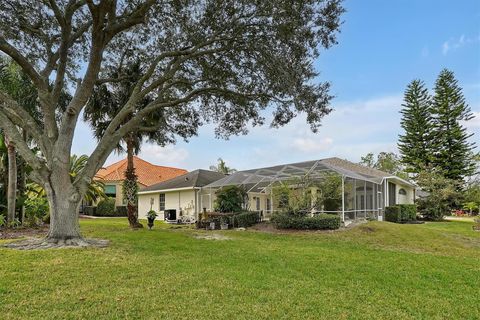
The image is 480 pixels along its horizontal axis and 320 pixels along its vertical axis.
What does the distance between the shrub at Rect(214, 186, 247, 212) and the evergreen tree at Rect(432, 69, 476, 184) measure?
88.4 ft

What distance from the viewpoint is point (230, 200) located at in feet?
64.4

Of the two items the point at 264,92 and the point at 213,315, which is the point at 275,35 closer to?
the point at 264,92

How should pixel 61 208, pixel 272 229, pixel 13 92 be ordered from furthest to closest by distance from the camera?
pixel 272 229 < pixel 13 92 < pixel 61 208

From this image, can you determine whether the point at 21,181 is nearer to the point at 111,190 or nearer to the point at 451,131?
the point at 111,190

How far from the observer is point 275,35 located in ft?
36.7

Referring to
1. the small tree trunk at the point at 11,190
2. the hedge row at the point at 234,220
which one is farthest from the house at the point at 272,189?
the small tree trunk at the point at 11,190

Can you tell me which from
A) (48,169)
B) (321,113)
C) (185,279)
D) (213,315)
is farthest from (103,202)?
(213,315)

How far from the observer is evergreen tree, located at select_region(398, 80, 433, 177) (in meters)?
38.8

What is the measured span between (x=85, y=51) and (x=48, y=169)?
19.5 ft

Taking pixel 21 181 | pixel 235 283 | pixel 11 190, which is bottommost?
pixel 235 283

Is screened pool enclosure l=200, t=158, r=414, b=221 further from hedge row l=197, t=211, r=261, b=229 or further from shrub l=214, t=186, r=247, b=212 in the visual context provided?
hedge row l=197, t=211, r=261, b=229

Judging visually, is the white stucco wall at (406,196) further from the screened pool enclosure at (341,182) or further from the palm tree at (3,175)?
the palm tree at (3,175)

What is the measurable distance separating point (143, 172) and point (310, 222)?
25152mm

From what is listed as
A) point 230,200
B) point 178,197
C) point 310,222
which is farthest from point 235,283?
point 178,197
